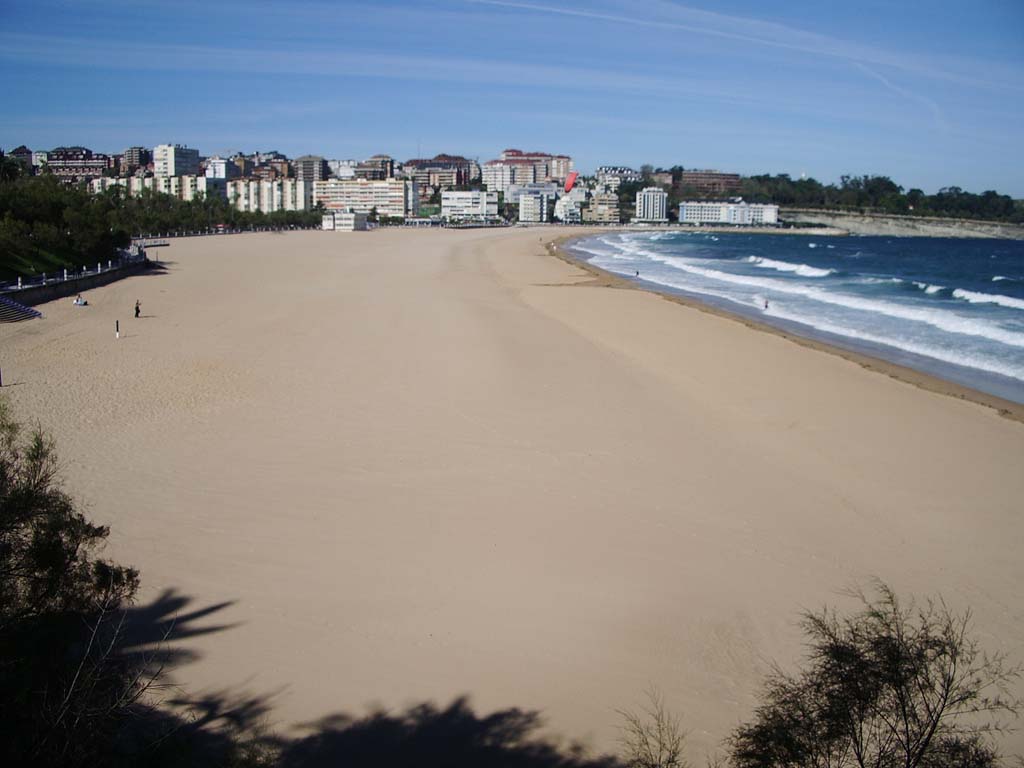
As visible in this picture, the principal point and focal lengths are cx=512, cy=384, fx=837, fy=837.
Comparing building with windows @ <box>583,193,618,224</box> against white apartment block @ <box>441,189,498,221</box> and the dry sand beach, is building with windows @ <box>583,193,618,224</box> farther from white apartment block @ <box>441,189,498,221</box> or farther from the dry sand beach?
the dry sand beach

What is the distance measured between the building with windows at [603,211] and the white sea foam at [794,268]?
101 meters

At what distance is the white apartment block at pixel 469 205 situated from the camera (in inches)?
5586

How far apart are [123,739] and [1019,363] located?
19401 mm

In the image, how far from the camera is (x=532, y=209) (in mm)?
151500

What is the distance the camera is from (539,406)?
12695 mm

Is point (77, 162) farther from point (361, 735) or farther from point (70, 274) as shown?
point (361, 735)

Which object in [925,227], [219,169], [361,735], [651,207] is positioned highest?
[219,169]

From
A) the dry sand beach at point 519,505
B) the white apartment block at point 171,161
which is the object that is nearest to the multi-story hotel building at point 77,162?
the white apartment block at point 171,161

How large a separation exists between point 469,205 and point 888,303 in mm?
120937

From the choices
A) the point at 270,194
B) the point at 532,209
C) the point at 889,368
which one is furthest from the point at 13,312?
the point at 532,209

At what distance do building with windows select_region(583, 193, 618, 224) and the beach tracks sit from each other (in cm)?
13896

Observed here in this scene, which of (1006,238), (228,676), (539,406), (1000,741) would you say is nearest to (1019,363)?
(539,406)

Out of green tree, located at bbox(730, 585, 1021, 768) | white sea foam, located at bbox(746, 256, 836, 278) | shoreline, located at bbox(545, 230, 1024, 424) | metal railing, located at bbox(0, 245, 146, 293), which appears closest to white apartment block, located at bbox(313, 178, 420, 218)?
white sea foam, located at bbox(746, 256, 836, 278)

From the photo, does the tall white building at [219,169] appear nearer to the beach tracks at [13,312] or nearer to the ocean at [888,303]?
the ocean at [888,303]
